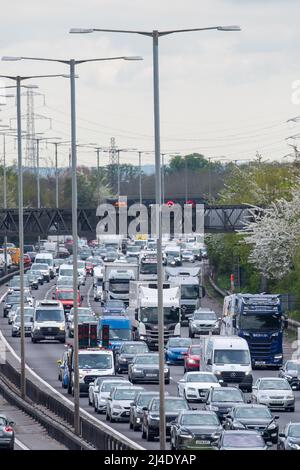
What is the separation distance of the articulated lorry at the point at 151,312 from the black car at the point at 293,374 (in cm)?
1873

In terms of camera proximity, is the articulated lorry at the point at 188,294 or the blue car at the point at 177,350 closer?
the blue car at the point at 177,350

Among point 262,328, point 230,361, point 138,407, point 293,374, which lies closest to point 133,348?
point 262,328

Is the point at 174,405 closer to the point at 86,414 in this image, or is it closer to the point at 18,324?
the point at 86,414

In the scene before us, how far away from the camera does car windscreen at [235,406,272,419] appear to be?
167ft

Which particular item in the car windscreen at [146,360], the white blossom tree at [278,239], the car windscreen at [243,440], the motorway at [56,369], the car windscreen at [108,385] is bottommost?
the motorway at [56,369]

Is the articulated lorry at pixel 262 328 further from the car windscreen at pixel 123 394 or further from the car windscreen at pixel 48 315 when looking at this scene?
the car windscreen at pixel 123 394

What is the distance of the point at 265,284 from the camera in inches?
4919

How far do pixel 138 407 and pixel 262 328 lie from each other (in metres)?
25.0

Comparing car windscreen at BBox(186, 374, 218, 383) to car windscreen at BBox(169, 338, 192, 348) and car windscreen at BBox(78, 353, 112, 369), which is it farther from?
car windscreen at BBox(169, 338, 192, 348)

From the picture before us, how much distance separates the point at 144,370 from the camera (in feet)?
230

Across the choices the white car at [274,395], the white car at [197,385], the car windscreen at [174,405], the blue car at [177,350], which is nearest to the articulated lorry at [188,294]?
the blue car at [177,350]

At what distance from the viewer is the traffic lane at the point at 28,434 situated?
52.4 meters

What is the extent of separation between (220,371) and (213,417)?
797 inches
